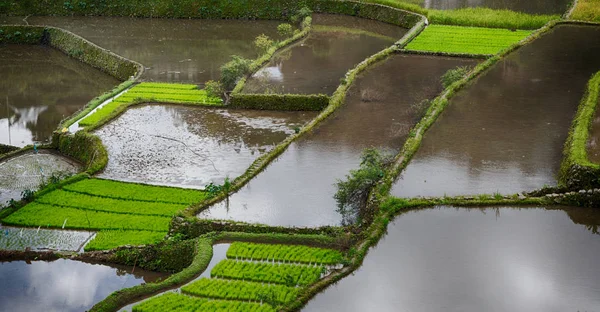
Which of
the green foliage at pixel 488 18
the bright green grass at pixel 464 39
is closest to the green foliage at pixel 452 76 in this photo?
the bright green grass at pixel 464 39

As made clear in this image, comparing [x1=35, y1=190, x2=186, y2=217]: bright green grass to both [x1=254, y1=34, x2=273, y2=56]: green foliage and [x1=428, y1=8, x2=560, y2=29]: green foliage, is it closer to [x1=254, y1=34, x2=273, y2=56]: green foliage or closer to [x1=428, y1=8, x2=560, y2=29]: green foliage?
[x1=254, y1=34, x2=273, y2=56]: green foliage

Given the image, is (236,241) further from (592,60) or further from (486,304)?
(592,60)

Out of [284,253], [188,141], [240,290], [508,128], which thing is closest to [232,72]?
[188,141]

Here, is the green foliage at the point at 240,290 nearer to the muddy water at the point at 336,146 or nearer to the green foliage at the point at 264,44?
the muddy water at the point at 336,146

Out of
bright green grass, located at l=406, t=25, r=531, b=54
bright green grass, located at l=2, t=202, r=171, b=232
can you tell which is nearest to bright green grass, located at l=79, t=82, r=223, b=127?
bright green grass, located at l=2, t=202, r=171, b=232

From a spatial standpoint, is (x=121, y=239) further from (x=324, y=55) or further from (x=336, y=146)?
(x=324, y=55)

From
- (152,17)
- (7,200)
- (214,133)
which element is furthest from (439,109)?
(152,17)
